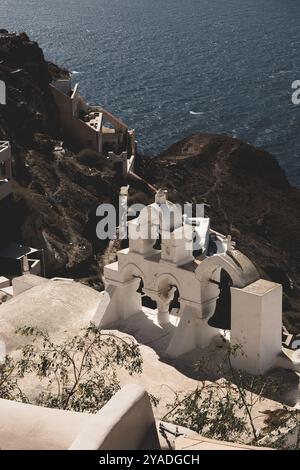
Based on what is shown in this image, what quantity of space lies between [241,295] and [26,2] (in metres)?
183

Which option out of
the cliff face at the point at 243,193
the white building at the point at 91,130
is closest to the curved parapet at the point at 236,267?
the cliff face at the point at 243,193

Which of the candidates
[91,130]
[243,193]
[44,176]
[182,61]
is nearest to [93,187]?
[44,176]

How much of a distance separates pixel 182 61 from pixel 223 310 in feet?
319

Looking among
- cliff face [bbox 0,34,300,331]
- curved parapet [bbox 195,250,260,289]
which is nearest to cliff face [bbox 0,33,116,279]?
cliff face [bbox 0,34,300,331]

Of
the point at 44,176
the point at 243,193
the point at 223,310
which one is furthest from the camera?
the point at 243,193

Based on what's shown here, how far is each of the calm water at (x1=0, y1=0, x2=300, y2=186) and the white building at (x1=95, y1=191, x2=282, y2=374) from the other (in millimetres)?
52558

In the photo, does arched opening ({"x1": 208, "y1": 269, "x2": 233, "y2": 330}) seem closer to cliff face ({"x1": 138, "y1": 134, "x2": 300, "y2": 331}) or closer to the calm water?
cliff face ({"x1": 138, "y1": 134, "x2": 300, "y2": 331})

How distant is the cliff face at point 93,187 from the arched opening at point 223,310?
7.65 meters

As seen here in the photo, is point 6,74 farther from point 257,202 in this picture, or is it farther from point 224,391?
point 224,391

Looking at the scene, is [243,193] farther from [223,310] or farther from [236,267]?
[236,267]

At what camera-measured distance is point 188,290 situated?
23.9 m

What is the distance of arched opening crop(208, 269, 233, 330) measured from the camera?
35.1 m
